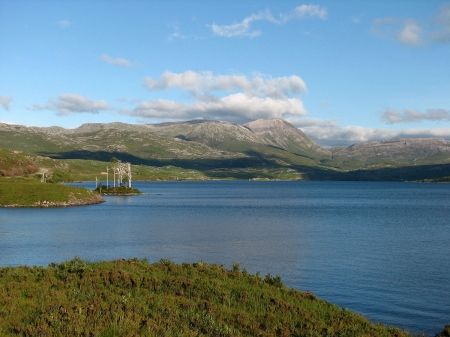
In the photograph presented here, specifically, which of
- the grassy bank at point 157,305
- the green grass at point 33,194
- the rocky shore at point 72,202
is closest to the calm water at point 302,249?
the grassy bank at point 157,305

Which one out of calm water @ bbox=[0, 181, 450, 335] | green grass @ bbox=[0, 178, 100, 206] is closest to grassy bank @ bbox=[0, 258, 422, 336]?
calm water @ bbox=[0, 181, 450, 335]

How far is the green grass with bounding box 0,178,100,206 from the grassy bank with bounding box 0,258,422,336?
363ft

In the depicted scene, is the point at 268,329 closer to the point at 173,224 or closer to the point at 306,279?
the point at 306,279

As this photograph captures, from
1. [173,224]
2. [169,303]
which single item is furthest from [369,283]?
[173,224]

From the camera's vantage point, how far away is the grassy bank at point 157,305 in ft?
65.5

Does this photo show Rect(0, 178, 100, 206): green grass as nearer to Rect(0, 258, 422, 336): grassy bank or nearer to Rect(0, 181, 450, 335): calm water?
Rect(0, 181, 450, 335): calm water

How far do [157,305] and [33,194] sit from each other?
417ft

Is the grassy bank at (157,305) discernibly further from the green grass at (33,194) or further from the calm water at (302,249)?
the green grass at (33,194)

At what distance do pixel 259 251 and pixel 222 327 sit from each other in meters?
41.5

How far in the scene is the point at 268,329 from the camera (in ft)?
70.5

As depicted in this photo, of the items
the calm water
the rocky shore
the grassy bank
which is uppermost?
the grassy bank

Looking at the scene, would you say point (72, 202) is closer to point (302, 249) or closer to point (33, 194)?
point (33, 194)

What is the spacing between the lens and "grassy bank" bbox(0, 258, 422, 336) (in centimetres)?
1995

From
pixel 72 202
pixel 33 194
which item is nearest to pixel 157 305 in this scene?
pixel 33 194
